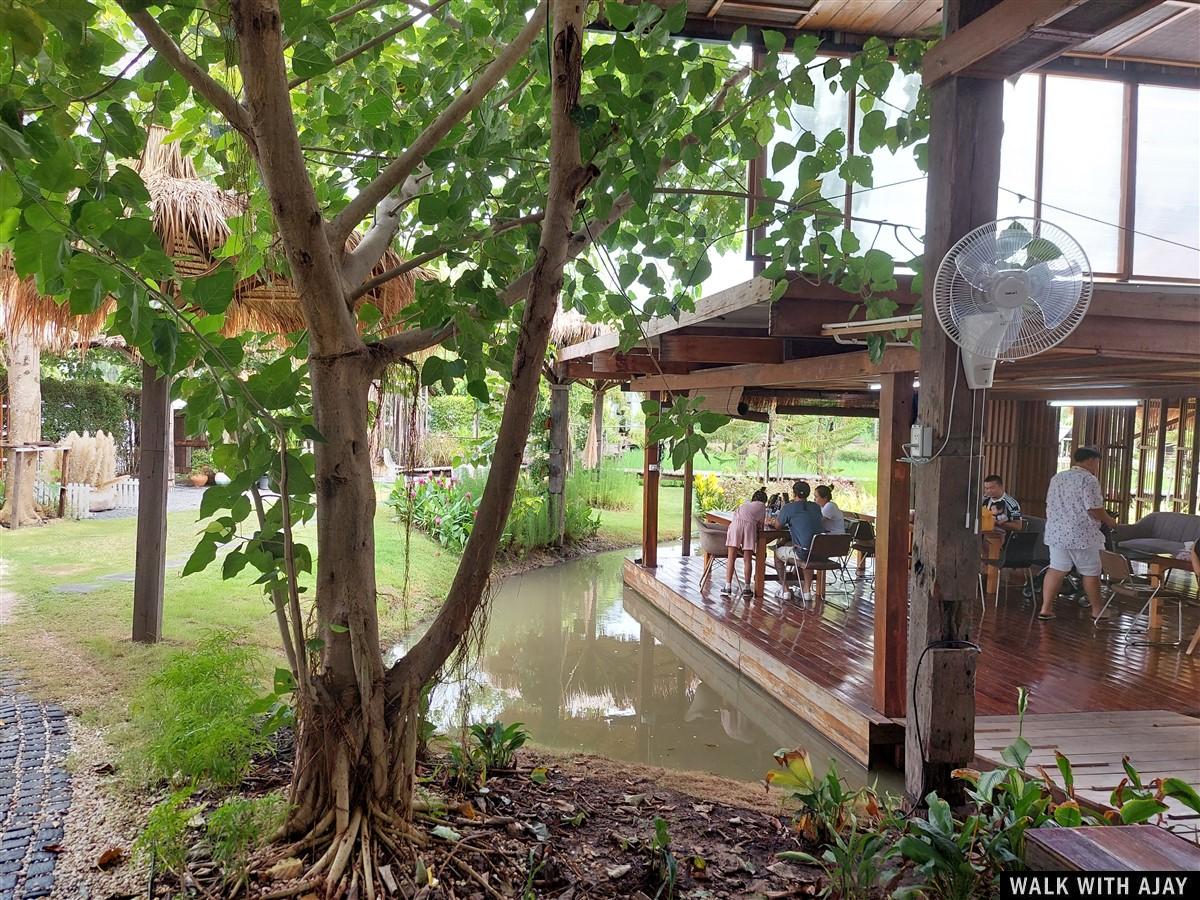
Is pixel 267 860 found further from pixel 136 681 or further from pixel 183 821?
pixel 136 681

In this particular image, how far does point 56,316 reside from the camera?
18.4 feet

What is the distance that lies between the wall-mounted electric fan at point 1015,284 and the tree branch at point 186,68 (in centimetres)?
218

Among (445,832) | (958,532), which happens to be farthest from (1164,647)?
(445,832)

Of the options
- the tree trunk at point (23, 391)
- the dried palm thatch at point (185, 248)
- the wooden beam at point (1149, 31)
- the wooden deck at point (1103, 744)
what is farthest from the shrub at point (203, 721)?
the tree trunk at point (23, 391)

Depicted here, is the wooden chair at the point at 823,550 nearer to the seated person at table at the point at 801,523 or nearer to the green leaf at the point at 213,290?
the seated person at table at the point at 801,523

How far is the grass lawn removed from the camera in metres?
4.96

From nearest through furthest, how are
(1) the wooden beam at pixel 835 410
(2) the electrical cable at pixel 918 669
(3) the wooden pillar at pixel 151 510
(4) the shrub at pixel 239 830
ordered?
(4) the shrub at pixel 239 830, (2) the electrical cable at pixel 918 669, (3) the wooden pillar at pixel 151 510, (1) the wooden beam at pixel 835 410

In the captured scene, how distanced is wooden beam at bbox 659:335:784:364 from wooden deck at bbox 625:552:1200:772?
2404 millimetres

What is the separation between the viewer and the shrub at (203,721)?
2.88m

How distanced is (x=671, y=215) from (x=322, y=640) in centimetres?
241

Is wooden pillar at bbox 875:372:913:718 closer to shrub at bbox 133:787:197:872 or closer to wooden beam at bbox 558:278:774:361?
wooden beam at bbox 558:278:774:361

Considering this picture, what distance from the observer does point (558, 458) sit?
12.9 meters

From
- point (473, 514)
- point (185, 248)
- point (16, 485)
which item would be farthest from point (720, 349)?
point (16, 485)

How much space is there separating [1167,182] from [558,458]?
27.3 ft
